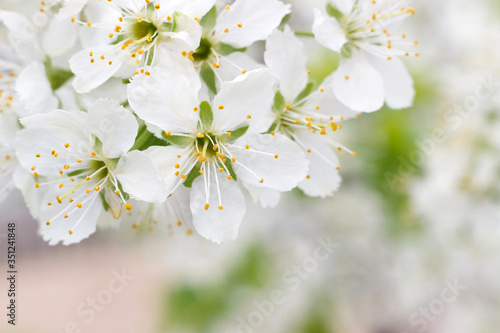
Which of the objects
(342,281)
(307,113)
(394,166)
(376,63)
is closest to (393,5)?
(376,63)

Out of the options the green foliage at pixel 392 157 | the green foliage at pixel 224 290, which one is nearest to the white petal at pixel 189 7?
the green foliage at pixel 392 157

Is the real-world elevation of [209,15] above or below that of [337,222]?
above

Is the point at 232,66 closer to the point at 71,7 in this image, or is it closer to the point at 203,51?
the point at 203,51

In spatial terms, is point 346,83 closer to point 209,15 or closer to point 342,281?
point 209,15

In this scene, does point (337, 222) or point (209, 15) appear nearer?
point (209, 15)

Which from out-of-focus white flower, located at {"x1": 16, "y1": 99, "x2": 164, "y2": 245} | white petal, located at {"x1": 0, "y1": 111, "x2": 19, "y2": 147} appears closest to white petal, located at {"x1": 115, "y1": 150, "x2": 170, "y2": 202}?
out-of-focus white flower, located at {"x1": 16, "y1": 99, "x2": 164, "y2": 245}

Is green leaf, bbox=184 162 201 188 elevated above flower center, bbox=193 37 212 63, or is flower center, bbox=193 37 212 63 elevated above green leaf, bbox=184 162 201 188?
flower center, bbox=193 37 212 63

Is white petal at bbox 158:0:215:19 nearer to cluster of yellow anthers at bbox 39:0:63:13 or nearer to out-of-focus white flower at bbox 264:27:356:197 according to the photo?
out-of-focus white flower at bbox 264:27:356:197
